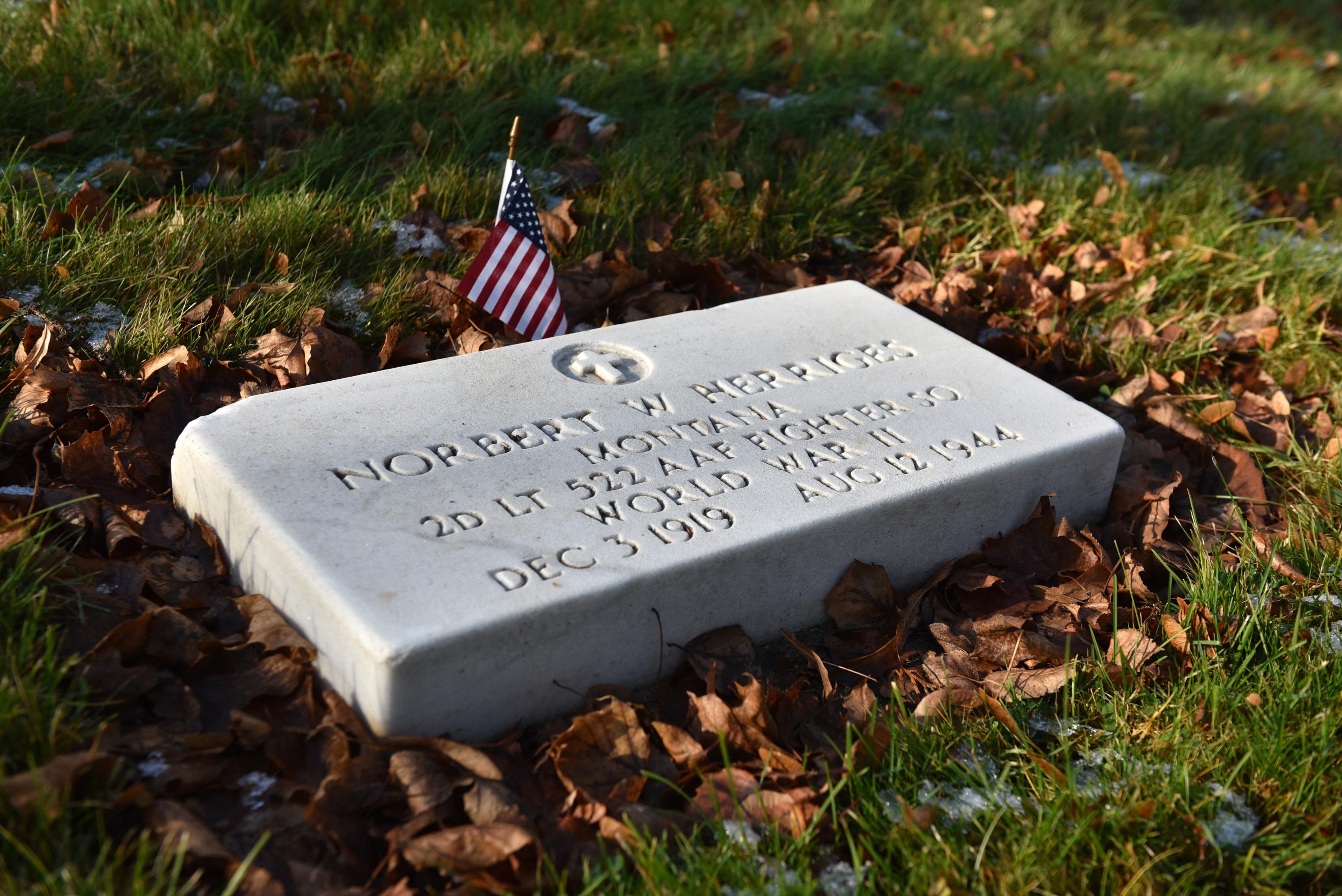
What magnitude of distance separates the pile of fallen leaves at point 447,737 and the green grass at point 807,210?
2.8 inches

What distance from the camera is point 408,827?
68.0 inches

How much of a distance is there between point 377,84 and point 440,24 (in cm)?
66

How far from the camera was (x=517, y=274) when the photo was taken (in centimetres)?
299

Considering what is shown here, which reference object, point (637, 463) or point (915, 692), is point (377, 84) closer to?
point (637, 463)

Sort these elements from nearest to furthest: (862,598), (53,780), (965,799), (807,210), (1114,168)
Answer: (53,780) < (965,799) < (862,598) < (807,210) < (1114,168)

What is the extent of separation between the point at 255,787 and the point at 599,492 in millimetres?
833

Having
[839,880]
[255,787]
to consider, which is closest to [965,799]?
[839,880]

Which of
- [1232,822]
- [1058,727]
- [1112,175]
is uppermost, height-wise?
[1112,175]

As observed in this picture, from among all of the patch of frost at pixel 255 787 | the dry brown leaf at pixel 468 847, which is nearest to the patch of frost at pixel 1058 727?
the dry brown leaf at pixel 468 847

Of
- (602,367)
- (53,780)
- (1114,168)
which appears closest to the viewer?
(53,780)

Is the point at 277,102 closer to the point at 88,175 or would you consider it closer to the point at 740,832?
the point at 88,175

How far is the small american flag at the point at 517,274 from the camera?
2.94 metres

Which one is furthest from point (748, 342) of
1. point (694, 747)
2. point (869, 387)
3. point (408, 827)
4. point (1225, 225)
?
point (1225, 225)

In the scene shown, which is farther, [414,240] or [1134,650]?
[414,240]
